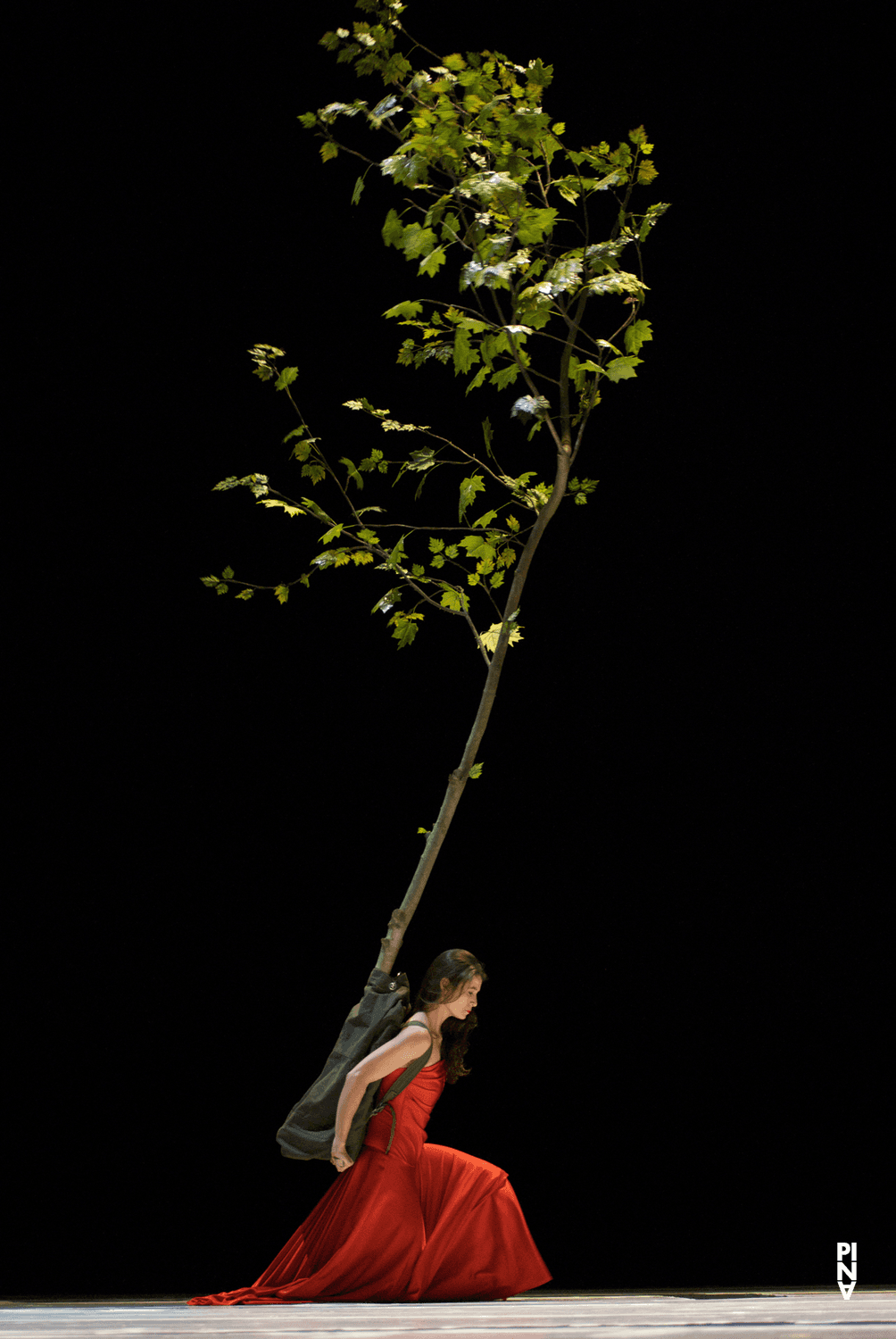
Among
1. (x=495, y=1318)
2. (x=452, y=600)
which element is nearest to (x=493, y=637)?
(x=452, y=600)

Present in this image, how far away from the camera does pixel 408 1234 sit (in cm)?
346

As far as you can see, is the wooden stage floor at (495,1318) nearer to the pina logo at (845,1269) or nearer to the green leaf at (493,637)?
the pina logo at (845,1269)

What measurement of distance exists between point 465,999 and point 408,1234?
690mm

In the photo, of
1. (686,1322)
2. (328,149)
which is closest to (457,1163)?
(686,1322)

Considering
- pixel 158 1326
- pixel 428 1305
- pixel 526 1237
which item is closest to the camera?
pixel 158 1326

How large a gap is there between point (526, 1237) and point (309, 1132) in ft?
2.38

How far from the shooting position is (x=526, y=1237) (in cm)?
354

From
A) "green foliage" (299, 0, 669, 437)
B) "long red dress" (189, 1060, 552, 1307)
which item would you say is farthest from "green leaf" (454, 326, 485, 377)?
"long red dress" (189, 1060, 552, 1307)

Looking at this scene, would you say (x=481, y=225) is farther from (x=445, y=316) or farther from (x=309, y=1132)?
(x=309, y=1132)

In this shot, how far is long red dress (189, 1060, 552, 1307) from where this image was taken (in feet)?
Answer: 11.2

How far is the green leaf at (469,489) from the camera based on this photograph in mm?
3955

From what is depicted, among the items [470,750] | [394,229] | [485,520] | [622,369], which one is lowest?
[470,750]

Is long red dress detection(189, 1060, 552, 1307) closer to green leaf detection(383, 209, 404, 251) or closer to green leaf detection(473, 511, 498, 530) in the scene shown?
green leaf detection(473, 511, 498, 530)

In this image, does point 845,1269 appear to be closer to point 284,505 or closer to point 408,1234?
point 408,1234
